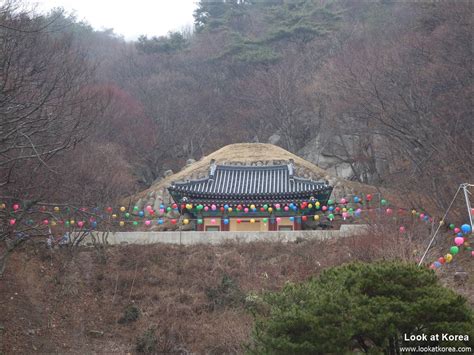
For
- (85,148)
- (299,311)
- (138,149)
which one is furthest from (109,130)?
(299,311)

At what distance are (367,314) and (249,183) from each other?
1754 cm

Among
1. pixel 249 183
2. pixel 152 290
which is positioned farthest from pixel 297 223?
pixel 152 290

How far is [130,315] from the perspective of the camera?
15.7 meters

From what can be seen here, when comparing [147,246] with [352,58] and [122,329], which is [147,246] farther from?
[352,58]

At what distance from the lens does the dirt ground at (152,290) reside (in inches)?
553

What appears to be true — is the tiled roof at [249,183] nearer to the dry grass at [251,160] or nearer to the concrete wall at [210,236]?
the concrete wall at [210,236]

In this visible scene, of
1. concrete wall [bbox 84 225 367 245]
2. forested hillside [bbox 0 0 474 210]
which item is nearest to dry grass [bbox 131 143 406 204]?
forested hillside [bbox 0 0 474 210]

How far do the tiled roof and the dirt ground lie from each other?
310 cm

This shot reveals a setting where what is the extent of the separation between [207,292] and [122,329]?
9.03ft

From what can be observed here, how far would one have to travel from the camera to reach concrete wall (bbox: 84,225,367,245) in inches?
805

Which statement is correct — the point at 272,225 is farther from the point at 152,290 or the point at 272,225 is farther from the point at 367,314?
the point at 367,314

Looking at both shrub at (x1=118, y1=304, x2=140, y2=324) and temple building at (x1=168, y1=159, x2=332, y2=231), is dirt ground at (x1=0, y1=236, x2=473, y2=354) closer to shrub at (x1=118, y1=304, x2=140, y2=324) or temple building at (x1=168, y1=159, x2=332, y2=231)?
shrub at (x1=118, y1=304, x2=140, y2=324)

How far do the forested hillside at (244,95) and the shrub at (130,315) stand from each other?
14.5 ft

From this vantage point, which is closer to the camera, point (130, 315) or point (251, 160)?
point (130, 315)
